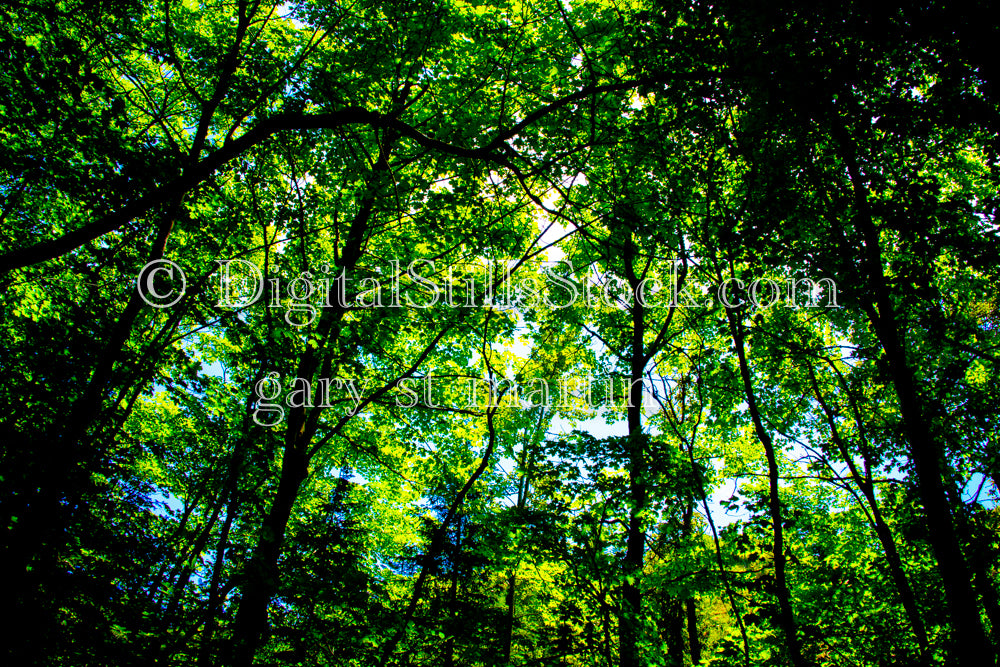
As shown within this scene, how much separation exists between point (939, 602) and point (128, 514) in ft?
49.0

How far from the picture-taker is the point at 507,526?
6.40 m

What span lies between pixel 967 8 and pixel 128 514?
10882mm

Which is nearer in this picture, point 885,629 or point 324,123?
point 324,123

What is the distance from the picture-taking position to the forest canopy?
4633 millimetres

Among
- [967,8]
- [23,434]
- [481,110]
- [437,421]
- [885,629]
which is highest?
[481,110]

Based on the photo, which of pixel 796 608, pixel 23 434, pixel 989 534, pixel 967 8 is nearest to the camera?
pixel 967 8

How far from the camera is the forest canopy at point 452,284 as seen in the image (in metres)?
4.63

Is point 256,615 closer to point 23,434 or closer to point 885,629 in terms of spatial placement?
point 23,434

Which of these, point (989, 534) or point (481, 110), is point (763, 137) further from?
point (989, 534)

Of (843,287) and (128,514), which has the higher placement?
(843,287)

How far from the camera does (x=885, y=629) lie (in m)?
9.34

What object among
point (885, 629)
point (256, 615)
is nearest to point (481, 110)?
point (256, 615)

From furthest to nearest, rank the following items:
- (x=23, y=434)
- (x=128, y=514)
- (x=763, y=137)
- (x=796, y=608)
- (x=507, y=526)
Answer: (x=796, y=608)
(x=507, y=526)
(x=128, y=514)
(x=763, y=137)
(x=23, y=434)

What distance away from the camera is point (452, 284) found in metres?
8.43
